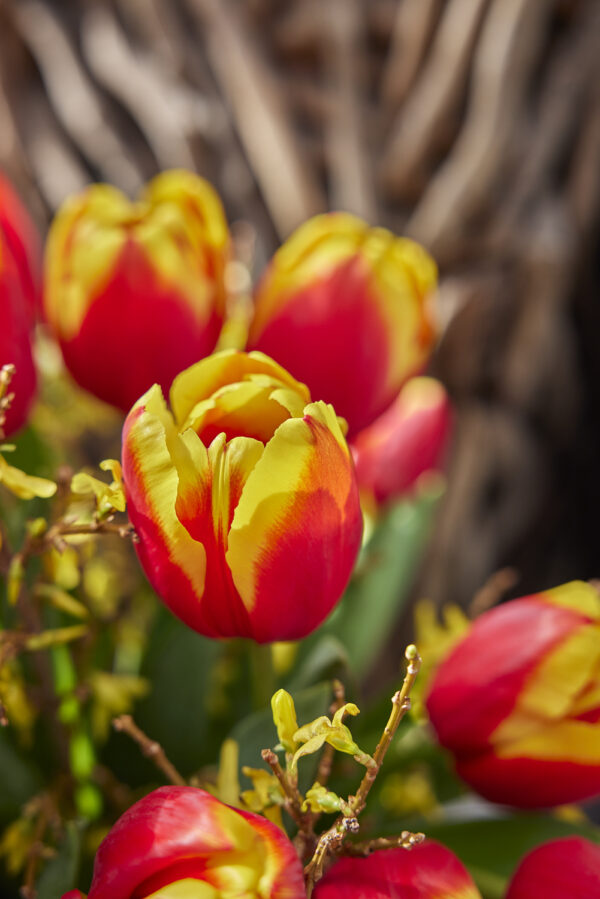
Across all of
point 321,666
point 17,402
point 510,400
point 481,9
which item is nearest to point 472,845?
point 321,666

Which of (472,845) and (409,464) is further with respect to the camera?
(409,464)

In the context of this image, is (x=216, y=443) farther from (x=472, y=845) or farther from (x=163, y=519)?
(x=472, y=845)

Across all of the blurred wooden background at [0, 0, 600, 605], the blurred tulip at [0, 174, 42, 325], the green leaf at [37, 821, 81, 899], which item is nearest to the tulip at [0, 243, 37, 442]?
the blurred tulip at [0, 174, 42, 325]

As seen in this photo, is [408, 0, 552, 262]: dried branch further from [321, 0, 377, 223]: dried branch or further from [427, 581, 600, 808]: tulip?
[427, 581, 600, 808]: tulip

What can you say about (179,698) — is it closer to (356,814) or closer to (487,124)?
(356,814)

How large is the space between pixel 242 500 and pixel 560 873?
110 mm

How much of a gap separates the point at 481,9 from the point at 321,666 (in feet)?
1.60

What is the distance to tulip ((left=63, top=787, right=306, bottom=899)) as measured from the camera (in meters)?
0.15

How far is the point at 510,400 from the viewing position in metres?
0.62

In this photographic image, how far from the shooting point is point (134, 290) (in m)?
0.24

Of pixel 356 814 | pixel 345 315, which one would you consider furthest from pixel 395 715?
pixel 345 315

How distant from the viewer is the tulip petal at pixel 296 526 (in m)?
0.16

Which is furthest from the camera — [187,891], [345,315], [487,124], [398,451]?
[487,124]

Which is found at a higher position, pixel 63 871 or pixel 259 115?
pixel 259 115
